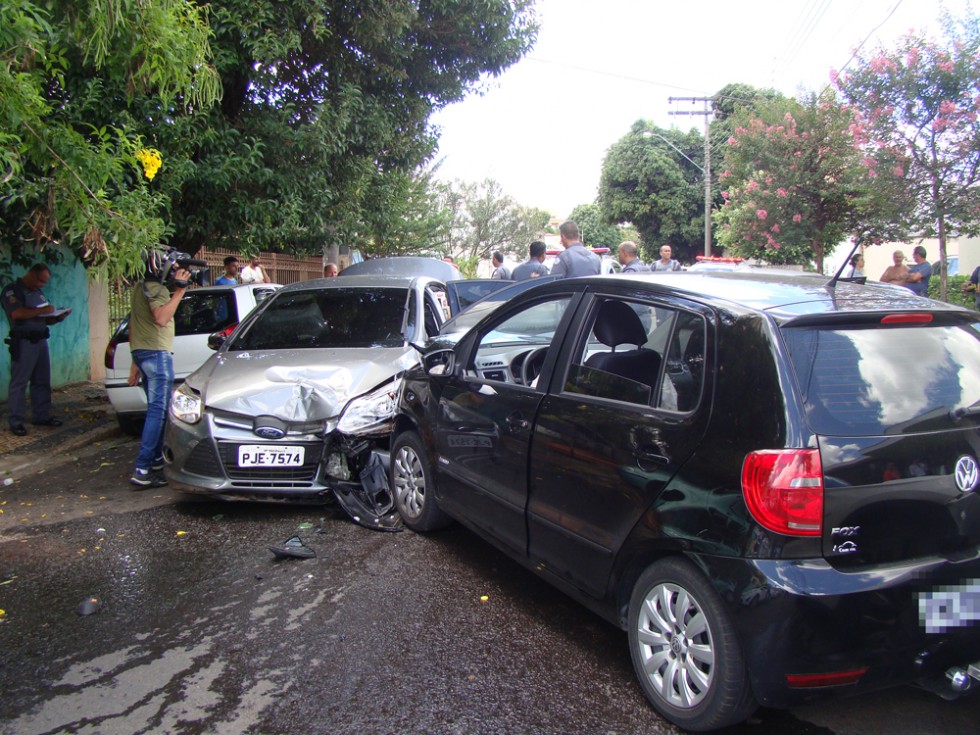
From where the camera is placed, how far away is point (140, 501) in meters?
5.73

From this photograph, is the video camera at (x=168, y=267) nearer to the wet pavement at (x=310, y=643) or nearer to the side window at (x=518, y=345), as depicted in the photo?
the wet pavement at (x=310, y=643)

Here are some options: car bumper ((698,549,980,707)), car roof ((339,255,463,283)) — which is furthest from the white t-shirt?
car bumper ((698,549,980,707))

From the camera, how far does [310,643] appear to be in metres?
3.43

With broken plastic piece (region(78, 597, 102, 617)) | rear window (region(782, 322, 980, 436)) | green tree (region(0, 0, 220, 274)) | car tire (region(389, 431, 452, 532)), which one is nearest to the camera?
rear window (region(782, 322, 980, 436))

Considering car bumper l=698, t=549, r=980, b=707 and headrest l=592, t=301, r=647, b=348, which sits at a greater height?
headrest l=592, t=301, r=647, b=348

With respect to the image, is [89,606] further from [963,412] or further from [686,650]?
[963,412]

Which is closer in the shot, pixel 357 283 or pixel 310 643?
pixel 310 643

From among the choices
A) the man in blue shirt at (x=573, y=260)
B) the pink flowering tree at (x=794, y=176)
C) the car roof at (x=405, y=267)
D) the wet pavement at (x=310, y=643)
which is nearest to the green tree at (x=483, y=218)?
the pink flowering tree at (x=794, y=176)

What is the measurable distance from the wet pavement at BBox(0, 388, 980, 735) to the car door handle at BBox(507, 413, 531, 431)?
93 cm

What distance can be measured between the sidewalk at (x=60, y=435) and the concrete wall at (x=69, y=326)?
0.71 meters

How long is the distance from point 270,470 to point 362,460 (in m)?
0.62

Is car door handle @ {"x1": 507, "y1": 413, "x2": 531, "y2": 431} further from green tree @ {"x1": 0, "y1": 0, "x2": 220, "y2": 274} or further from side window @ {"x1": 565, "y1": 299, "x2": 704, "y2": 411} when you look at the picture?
green tree @ {"x1": 0, "y1": 0, "x2": 220, "y2": 274}

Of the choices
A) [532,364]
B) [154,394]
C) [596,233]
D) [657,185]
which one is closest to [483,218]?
[657,185]

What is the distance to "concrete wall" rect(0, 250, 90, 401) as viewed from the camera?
1079cm
